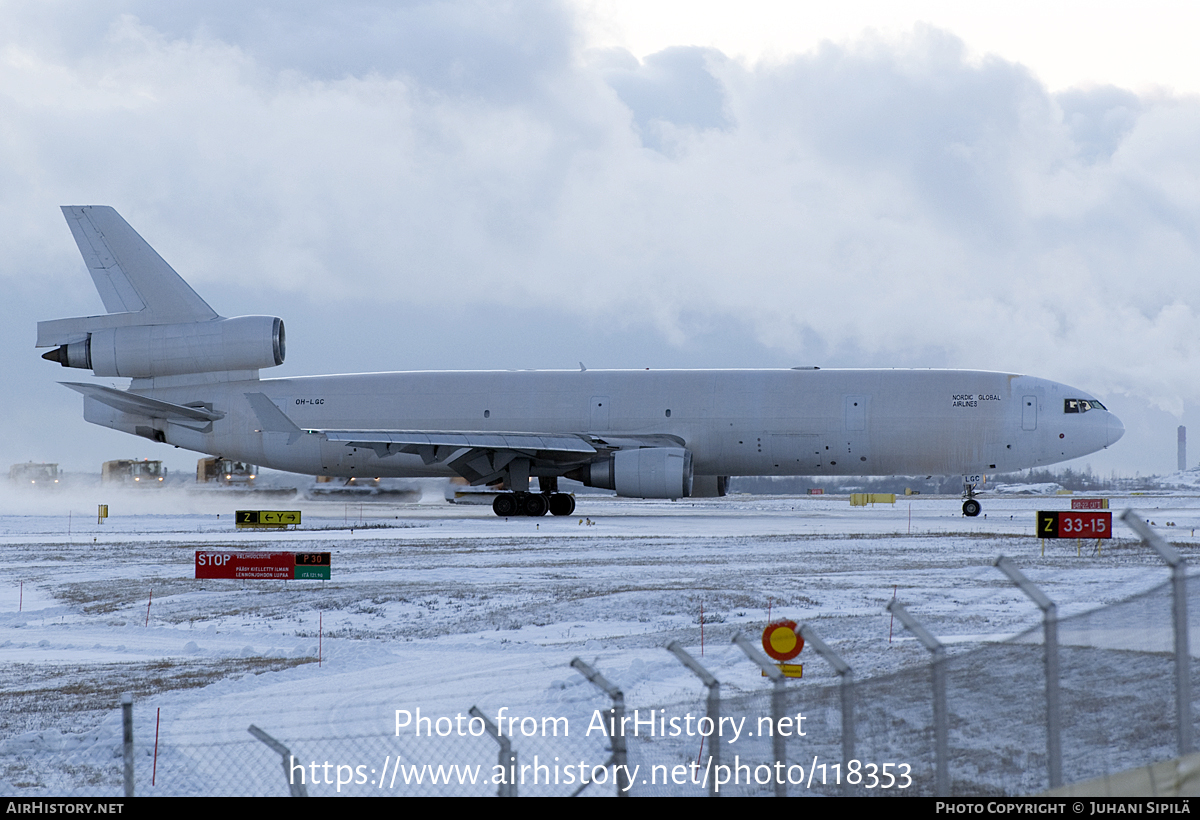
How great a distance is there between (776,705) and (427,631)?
868 centimetres

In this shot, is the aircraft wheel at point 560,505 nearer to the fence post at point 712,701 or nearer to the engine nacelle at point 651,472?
the engine nacelle at point 651,472

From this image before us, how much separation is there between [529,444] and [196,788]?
82.1 ft

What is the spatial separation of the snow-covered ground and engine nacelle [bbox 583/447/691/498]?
207 inches

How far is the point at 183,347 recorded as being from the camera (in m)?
36.3

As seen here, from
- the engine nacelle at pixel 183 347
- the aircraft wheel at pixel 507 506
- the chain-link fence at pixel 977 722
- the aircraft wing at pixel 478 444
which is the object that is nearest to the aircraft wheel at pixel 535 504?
the aircraft wheel at pixel 507 506

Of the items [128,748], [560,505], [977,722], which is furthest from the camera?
[560,505]

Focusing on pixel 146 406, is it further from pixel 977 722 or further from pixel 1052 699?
pixel 1052 699

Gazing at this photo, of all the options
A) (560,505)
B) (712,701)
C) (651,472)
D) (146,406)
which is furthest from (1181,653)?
(146,406)

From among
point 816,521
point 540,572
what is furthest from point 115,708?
point 816,521

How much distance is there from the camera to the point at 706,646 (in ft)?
38.5

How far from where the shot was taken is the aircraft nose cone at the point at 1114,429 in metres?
32.4

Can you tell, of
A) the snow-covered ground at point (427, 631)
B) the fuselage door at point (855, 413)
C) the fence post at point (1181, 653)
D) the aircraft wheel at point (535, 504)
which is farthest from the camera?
the aircraft wheel at point (535, 504)

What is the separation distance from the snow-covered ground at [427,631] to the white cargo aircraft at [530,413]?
264 inches
